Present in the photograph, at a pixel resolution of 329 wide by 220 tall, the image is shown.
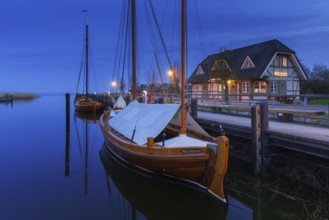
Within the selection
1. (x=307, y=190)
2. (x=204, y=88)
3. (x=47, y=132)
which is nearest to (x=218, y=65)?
(x=204, y=88)

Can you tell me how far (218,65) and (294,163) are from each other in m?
23.7

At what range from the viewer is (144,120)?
1295 centimetres

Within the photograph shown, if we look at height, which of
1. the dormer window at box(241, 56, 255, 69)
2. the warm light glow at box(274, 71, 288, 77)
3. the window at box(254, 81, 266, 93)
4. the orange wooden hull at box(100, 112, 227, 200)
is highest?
the dormer window at box(241, 56, 255, 69)

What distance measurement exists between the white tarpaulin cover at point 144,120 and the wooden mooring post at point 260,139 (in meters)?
2.97

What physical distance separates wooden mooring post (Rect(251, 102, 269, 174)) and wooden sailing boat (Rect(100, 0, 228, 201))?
160 cm

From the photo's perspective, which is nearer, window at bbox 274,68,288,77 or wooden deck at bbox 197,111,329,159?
wooden deck at bbox 197,111,329,159

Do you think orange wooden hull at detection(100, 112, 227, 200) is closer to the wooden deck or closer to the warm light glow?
the wooden deck

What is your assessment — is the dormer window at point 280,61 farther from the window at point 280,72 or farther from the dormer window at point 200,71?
the dormer window at point 200,71

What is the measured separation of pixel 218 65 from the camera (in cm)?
3331

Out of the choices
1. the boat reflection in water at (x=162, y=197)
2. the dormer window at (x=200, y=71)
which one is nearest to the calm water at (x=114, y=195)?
the boat reflection in water at (x=162, y=197)

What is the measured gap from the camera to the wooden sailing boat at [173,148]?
366 inches

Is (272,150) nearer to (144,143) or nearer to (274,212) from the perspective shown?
(274,212)

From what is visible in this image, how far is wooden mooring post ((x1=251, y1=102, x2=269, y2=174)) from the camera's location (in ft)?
37.0

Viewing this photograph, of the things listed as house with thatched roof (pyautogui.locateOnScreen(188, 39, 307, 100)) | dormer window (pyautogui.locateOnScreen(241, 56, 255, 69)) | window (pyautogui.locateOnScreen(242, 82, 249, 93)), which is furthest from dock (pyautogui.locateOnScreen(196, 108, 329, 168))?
window (pyautogui.locateOnScreen(242, 82, 249, 93))
